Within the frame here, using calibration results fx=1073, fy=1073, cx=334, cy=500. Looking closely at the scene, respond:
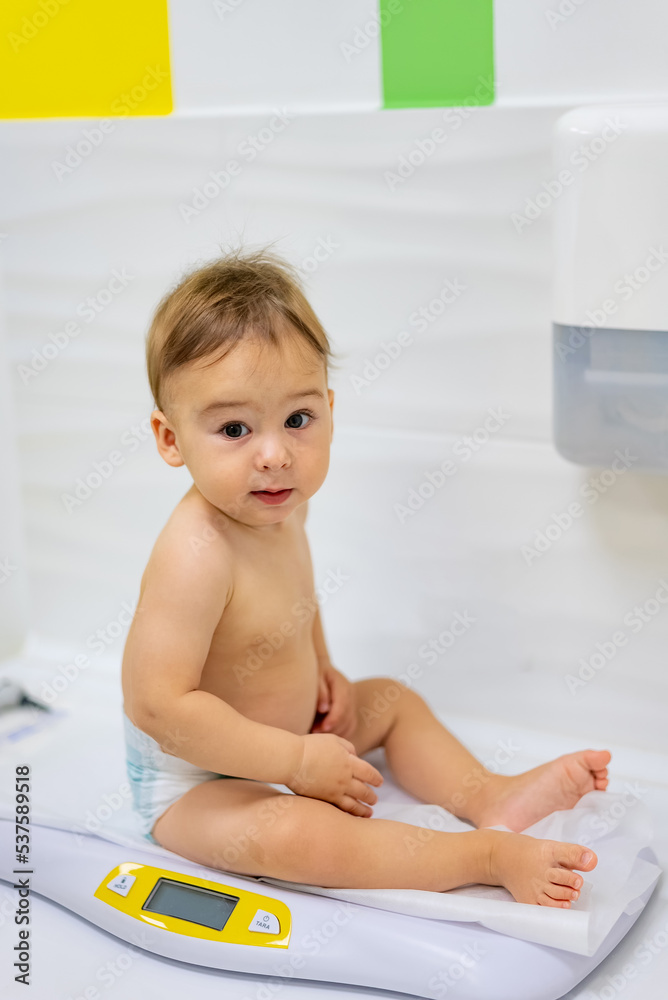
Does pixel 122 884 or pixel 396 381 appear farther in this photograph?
pixel 396 381

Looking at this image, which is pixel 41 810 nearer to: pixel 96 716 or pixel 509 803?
pixel 96 716

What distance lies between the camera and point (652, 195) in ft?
2.56

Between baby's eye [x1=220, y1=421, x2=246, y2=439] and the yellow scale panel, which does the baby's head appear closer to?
baby's eye [x1=220, y1=421, x2=246, y2=439]

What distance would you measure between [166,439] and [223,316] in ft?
0.39

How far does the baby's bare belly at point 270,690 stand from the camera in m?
0.86

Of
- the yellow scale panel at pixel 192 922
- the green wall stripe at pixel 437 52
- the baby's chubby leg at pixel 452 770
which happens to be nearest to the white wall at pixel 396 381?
the green wall stripe at pixel 437 52

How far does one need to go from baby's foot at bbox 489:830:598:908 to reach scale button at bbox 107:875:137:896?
10.6 inches

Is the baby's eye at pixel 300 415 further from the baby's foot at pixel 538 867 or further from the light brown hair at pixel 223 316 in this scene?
the baby's foot at pixel 538 867

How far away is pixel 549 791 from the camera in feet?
2.84

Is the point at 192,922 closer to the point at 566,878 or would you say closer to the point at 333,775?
the point at 333,775

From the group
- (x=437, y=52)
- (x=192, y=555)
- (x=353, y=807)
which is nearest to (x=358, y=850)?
(x=353, y=807)

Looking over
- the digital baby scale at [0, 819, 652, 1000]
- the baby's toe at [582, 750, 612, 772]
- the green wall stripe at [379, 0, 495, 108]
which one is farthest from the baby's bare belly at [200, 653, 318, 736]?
the green wall stripe at [379, 0, 495, 108]

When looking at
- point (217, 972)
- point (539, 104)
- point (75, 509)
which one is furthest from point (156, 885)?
point (539, 104)

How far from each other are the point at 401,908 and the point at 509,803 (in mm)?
148
